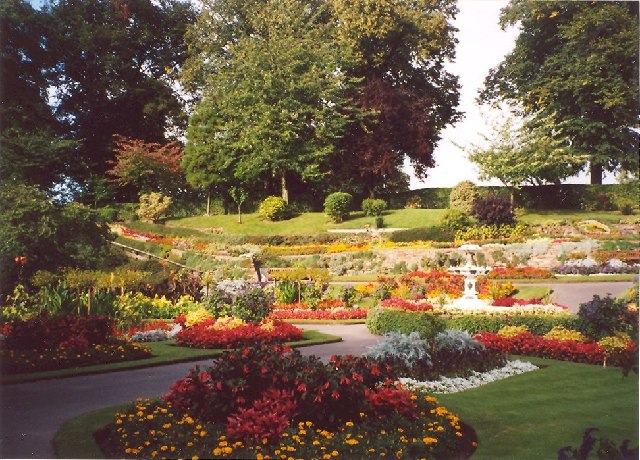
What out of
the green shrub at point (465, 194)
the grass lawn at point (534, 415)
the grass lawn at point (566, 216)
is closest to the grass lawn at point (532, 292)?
the grass lawn at point (566, 216)

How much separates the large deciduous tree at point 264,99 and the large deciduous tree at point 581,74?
252 cm

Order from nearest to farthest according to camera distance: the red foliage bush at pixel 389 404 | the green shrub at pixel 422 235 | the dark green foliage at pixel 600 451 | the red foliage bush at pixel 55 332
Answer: the dark green foliage at pixel 600 451 < the red foliage bush at pixel 389 404 < the red foliage bush at pixel 55 332 < the green shrub at pixel 422 235

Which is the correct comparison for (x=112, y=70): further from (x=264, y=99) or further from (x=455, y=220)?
(x=455, y=220)

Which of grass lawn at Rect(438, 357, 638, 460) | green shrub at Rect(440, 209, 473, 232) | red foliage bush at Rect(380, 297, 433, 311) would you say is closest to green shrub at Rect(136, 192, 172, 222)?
red foliage bush at Rect(380, 297, 433, 311)

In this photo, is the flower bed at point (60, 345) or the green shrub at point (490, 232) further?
the green shrub at point (490, 232)

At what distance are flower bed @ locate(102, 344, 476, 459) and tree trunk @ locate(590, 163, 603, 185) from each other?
14.7 ft

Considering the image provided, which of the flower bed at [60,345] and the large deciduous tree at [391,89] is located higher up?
the large deciduous tree at [391,89]

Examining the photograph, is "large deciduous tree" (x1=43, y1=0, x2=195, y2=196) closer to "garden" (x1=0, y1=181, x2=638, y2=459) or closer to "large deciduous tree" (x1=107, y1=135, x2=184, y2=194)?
"large deciduous tree" (x1=107, y1=135, x2=184, y2=194)

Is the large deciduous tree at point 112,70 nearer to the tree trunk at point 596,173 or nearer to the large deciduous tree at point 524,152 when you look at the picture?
the large deciduous tree at point 524,152

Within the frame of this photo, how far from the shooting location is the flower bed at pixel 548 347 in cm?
936

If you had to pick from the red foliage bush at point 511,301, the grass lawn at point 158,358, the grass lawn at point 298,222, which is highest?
the grass lawn at point 298,222

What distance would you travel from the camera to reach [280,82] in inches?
381

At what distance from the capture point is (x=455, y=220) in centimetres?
1245

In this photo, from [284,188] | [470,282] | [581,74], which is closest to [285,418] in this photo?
[284,188]
